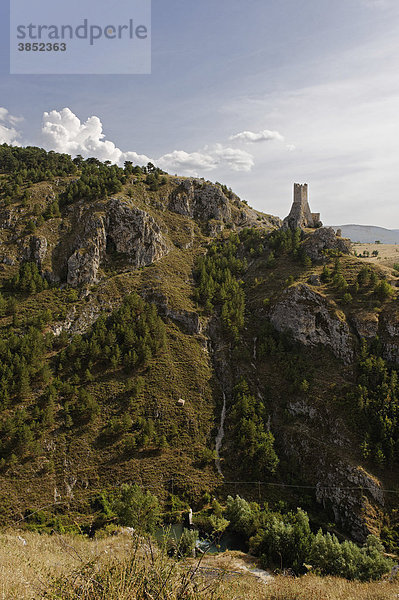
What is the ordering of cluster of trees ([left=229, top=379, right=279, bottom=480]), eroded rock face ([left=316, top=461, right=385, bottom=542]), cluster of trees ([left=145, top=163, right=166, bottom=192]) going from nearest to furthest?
Result: eroded rock face ([left=316, top=461, right=385, bottom=542]) < cluster of trees ([left=229, top=379, right=279, bottom=480]) < cluster of trees ([left=145, top=163, right=166, bottom=192])

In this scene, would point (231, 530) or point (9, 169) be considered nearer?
point (231, 530)

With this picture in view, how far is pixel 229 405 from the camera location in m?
62.0

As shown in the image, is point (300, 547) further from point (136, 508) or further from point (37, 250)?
point (37, 250)

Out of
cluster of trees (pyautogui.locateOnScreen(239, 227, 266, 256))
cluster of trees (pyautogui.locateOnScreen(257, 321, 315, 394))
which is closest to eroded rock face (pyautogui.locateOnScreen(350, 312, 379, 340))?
cluster of trees (pyautogui.locateOnScreen(257, 321, 315, 394))

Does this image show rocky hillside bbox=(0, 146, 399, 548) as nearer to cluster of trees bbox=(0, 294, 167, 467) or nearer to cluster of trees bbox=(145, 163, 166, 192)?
cluster of trees bbox=(0, 294, 167, 467)

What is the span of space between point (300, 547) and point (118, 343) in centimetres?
4602

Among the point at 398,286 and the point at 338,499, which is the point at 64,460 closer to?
the point at 338,499

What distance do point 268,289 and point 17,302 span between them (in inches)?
2429

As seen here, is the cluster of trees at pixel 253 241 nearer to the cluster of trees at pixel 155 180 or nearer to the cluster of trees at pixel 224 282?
the cluster of trees at pixel 224 282

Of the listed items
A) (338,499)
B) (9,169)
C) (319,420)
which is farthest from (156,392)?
(9,169)

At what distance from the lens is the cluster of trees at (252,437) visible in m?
51.3

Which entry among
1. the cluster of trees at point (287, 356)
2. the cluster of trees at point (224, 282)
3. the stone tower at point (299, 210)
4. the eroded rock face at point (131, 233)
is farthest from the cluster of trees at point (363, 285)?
the eroded rock face at point (131, 233)

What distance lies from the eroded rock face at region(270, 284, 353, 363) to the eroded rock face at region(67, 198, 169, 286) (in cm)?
4120

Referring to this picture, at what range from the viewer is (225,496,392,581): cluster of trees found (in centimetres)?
3316
